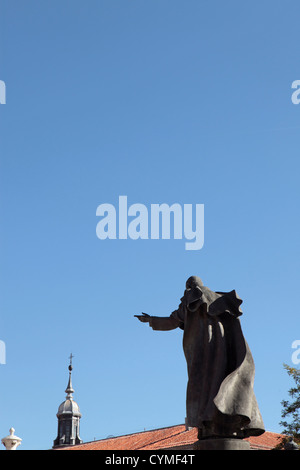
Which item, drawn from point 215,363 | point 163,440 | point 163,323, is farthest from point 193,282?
point 163,440

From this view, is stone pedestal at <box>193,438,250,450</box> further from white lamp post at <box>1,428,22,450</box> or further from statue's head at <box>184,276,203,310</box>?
white lamp post at <box>1,428,22,450</box>

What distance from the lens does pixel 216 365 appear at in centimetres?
955

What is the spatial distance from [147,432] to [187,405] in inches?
1851

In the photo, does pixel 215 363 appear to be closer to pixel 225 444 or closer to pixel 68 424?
pixel 225 444

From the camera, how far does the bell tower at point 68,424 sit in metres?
81.3

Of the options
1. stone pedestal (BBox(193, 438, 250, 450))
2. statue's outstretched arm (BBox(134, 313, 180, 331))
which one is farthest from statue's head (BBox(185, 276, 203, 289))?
stone pedestal (BBox(193, 438, 250, 450))

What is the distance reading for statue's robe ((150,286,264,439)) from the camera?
9.10 metres

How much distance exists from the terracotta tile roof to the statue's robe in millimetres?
30531

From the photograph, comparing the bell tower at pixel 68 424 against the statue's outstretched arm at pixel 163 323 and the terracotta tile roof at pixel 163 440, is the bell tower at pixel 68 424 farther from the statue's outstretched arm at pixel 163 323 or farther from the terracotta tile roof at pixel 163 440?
the statue's outstretched arm at pixel 163 323

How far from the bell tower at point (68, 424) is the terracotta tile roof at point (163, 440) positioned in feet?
65.5

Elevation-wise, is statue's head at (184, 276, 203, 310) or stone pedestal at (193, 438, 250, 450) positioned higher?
statue's head at (184, 276, 203, 310)

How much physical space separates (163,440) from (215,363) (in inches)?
1579

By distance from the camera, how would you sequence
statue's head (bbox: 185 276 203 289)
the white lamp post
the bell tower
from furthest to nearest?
the bell tower, the white lamp post, statue's head (bbox: 185 276 203 289)
